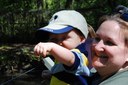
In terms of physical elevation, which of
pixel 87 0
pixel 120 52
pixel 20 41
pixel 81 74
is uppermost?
pixel 120 52

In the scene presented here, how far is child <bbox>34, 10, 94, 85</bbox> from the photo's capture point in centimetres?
187

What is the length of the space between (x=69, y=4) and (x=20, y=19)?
76.7 inches

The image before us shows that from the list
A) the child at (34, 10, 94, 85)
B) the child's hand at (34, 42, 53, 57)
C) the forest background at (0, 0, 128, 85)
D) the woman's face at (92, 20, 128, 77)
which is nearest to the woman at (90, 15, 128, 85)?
the woman's face at (92, 20, 128, 77)

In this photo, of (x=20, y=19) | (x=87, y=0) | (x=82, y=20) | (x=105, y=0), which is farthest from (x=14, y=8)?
(x=82, y=20)

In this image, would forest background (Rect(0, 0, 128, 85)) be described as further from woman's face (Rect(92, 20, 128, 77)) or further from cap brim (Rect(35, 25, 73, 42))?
woman's face (Rect(92, 20, 128, 77))

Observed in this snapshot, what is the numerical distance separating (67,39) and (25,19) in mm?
9793

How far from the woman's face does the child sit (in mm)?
311

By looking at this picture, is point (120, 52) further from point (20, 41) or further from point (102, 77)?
point (20, 41)

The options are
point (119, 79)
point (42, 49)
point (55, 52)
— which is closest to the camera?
point (119, 79)

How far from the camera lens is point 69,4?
506 inches

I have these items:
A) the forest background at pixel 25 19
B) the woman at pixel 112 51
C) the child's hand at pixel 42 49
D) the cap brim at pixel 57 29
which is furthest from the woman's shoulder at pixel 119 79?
the forest background at pixel 25 19

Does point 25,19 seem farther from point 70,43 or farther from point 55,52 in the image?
point 55,52

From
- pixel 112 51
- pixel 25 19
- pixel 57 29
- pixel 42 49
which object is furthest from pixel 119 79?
pixel 25 19

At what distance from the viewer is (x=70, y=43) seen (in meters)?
1.98
